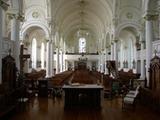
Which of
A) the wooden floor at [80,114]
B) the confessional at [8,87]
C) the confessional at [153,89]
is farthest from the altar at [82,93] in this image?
the confessional at [153,89]

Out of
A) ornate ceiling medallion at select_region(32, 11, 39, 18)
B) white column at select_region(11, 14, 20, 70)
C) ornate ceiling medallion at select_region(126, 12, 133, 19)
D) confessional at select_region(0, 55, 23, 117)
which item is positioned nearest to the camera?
confessional at select_region(0, 55, 23, 117)

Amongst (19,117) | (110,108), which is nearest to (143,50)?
(110,108)

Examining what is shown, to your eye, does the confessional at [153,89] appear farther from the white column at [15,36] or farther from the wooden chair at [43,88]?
the white column at [15,36]

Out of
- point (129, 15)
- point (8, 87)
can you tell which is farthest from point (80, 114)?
point (129, 15)

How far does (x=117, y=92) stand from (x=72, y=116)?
848 centimetres

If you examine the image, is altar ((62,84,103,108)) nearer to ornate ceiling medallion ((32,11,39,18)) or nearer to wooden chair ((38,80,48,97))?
wooden chair ((38,80,48,97))

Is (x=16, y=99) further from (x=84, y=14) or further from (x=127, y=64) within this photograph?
(x=84, y=14)

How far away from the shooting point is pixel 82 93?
45.2ft

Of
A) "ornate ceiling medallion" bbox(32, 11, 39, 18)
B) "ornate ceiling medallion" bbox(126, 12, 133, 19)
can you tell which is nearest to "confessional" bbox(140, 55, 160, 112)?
"ornate ceiling medallion" bbox(126, 12, 133, 19)

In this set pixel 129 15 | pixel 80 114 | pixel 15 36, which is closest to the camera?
pixel 80 114

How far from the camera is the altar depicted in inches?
520

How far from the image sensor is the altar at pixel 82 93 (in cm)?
1320

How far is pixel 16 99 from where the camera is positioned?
13.3 meters

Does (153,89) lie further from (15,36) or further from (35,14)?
(35,14)
